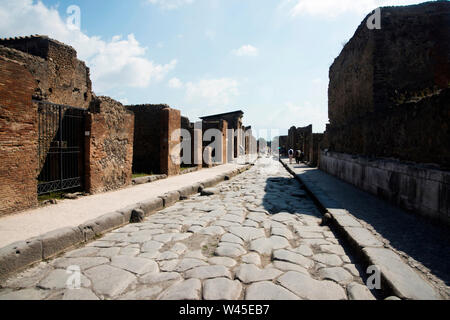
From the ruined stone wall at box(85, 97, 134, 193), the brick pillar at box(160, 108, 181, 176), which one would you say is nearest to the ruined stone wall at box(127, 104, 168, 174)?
the brick pillar at box(160, 108, 181, 176)

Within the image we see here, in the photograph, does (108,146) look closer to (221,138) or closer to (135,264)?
(135,264)

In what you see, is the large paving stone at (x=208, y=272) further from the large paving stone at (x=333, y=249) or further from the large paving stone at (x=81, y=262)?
the large paving stone at (x=333, y=249)

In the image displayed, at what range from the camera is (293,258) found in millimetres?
2838

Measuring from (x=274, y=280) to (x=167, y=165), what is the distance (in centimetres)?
845

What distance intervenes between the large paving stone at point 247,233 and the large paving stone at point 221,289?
1209 mm

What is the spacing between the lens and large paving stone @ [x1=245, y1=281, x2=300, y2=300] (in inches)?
79.8

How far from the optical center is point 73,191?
20.9 ft

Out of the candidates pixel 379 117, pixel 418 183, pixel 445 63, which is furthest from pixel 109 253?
pixel 445 63

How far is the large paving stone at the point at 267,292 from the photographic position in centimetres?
203

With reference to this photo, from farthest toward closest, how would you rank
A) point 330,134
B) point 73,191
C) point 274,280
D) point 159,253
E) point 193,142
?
point 193,142 → point 330,134 → point 73,191 → point 159,253 → point 274,280

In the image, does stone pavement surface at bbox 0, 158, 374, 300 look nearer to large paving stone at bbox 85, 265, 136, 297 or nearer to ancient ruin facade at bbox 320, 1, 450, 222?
large paving stone at bbox 85, 265, 136, 297

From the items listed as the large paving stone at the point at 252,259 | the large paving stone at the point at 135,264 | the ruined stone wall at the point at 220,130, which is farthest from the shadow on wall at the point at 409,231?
the ruined stone wall at the point at 220,130

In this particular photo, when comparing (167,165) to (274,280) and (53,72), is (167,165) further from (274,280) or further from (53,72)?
(274,280)

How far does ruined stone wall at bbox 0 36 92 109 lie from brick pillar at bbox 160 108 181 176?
435cm
